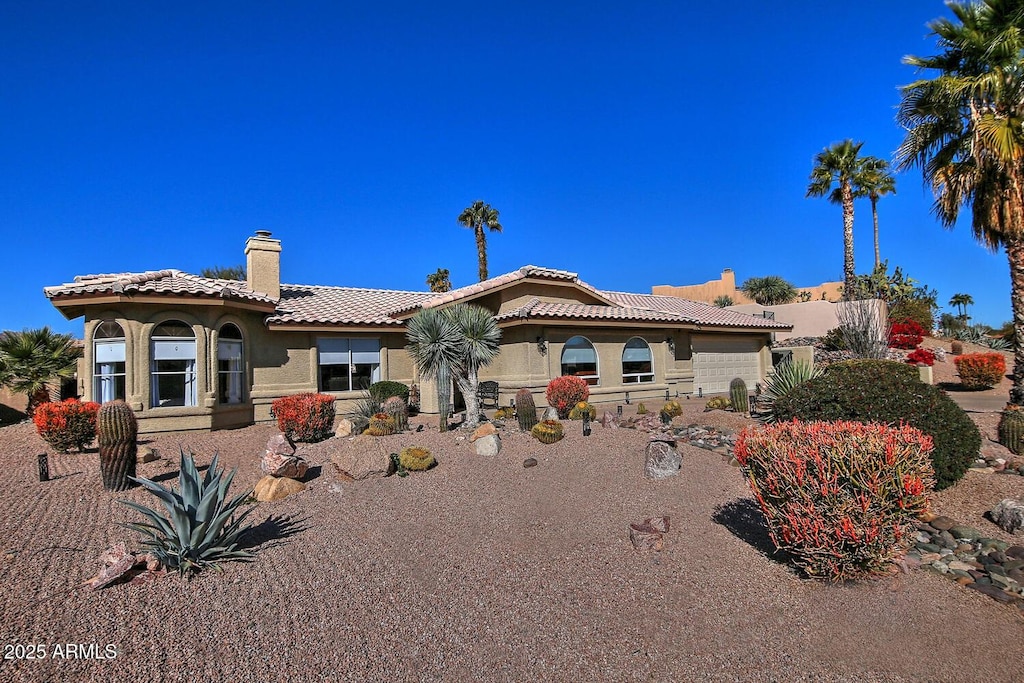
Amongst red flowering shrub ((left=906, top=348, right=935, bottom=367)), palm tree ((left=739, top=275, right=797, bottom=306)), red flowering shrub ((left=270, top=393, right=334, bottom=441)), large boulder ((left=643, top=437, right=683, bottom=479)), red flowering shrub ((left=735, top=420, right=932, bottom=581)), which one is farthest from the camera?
palm tree ((left=739, top=275, right=797, bottom=306))

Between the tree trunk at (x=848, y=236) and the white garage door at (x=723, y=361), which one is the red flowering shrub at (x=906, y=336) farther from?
the white garage door at (x=723, y=361)

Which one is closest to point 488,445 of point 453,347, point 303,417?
point 453,347

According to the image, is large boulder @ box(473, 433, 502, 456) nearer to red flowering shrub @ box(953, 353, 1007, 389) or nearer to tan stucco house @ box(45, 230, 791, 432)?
tan stucco house @ box(45, 230, 791, 432)

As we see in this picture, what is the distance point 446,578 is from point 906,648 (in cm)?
378

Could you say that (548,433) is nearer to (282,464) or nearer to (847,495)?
(282,464)

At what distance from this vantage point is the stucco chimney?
18359 millimetres

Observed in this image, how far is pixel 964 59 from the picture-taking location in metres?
13.9

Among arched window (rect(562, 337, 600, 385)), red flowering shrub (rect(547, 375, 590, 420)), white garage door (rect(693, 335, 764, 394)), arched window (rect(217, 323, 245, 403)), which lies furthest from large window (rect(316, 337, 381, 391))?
white garage door (rect(693, 335, 764, 394))

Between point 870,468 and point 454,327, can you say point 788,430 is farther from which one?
point 454,327

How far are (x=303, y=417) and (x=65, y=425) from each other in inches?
181

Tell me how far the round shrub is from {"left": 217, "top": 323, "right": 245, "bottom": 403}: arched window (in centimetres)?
1356

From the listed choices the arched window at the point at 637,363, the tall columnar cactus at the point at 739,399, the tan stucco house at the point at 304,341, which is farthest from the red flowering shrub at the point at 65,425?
the tall columnar cactus at the point at 739,399

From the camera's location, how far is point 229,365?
15.5 metres

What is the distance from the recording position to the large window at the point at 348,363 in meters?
17.6
